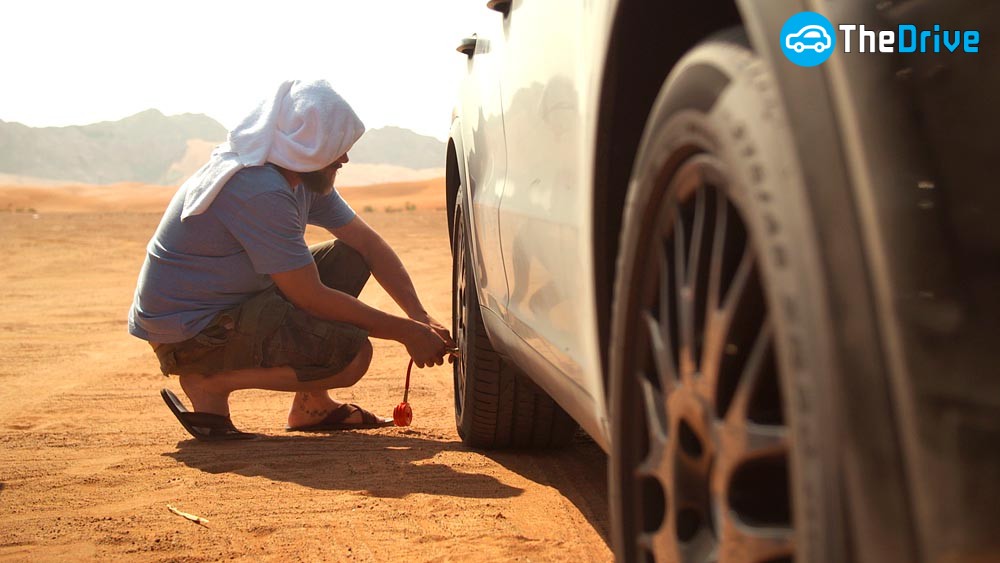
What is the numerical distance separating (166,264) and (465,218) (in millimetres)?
1331

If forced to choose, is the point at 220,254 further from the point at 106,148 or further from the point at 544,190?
the point at 106,148

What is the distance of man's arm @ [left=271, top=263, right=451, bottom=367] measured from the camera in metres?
4.20

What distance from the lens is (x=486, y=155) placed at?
10.8 feet

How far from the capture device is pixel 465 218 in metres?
3.82

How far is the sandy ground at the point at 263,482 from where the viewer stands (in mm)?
2891

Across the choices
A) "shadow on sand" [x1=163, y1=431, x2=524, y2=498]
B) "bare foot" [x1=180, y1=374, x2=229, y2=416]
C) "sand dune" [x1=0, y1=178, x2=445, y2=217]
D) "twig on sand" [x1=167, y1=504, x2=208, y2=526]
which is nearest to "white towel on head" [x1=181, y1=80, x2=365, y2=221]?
"bare foot" [x1=180, y1=374, x2=229, y2=416]

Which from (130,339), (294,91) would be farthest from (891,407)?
(130,339)

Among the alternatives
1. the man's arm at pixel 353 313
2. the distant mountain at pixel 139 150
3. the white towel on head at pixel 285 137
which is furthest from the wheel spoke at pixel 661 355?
the distant mountain at pixel 139 150

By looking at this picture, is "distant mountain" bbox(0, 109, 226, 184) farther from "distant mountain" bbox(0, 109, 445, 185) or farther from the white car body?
the white car body

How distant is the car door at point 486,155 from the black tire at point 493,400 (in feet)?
0.86

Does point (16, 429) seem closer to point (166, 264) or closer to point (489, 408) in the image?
point (166, 264)

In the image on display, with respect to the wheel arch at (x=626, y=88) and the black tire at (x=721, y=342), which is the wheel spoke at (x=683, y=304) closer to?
the black tire at (x=721, y=342)

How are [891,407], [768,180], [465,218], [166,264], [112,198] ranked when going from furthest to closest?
[112,198] → [166,264] → [465,218] → [768,180] → [891,407]

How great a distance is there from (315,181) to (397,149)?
176013 millimetres
